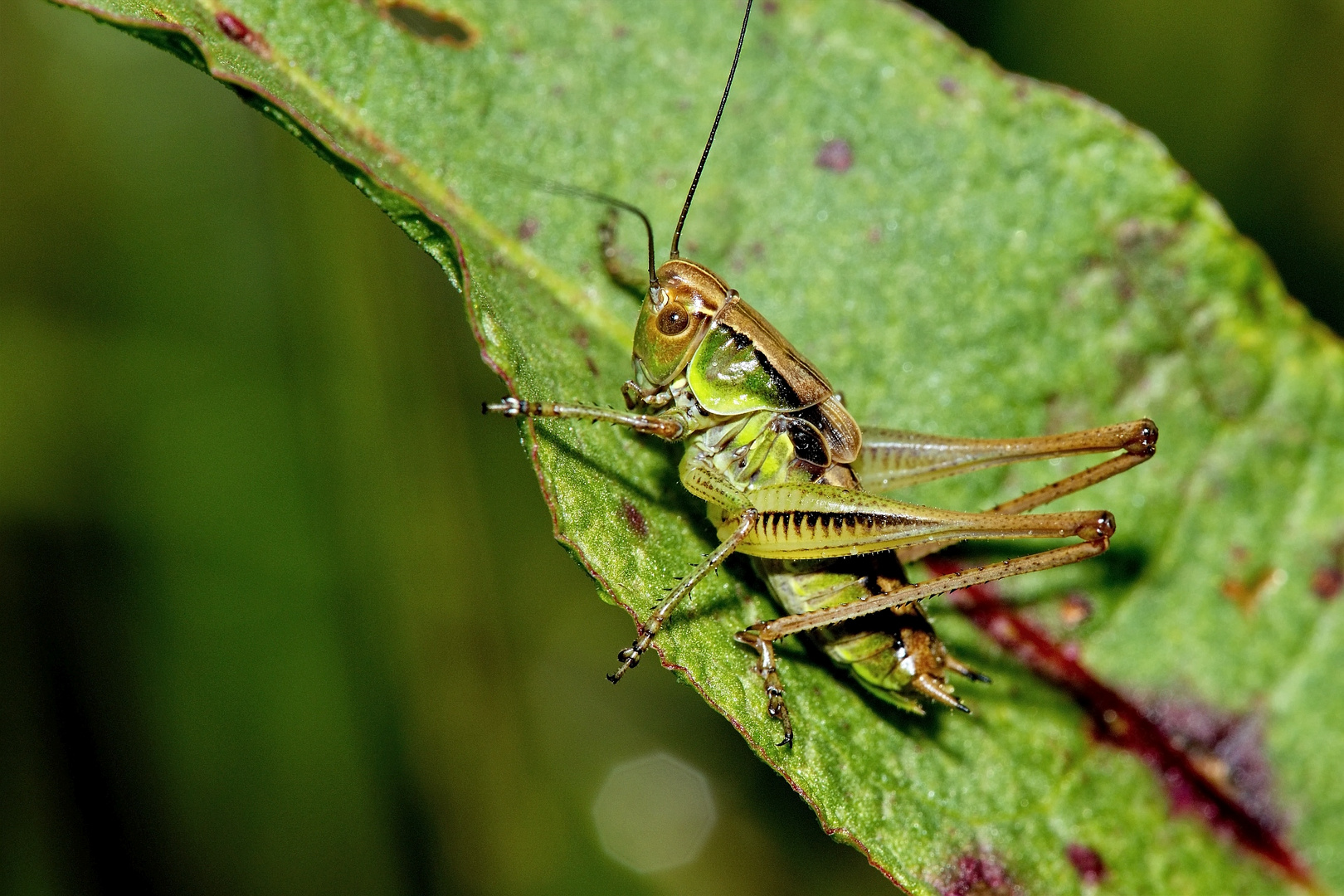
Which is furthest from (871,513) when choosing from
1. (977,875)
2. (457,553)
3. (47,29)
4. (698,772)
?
(47,29)

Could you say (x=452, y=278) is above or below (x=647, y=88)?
below

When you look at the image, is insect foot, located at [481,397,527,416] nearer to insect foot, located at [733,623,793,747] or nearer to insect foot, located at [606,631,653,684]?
insect foot, located at [606,631,653,684]

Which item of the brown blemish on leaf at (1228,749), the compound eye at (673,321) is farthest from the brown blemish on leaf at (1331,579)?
the compound eye at (673,321)

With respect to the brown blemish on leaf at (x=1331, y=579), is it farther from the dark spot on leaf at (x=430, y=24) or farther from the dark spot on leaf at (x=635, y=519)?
the dark spot on leaf at (x=430, y=24)

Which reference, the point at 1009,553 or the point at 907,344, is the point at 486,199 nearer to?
the point at 907,344

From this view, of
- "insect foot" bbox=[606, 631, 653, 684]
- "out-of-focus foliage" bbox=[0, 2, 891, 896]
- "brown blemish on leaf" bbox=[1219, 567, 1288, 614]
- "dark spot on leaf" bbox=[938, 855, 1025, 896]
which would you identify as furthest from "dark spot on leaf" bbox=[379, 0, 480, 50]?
"brown blemish on leaf" bbox=[1219, 567, 1288, 614]

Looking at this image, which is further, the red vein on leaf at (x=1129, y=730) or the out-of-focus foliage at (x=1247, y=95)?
the out-of-focus foliage at (x=1247, y=95)
